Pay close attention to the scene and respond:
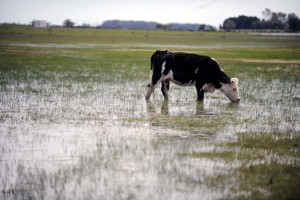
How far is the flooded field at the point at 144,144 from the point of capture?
804 cm

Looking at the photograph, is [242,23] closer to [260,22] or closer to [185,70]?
[260,22]

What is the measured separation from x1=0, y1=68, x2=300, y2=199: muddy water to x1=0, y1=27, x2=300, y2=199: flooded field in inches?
0.8

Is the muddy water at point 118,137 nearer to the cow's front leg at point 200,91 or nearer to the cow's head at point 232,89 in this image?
the cow's head at point 232,89

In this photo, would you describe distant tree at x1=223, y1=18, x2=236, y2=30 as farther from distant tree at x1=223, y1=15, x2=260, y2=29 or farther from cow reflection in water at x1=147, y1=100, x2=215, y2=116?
cow reflection in water at x1=147, y1=100, x2=215, y2=116

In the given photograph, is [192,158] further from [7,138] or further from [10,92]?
[10,92]

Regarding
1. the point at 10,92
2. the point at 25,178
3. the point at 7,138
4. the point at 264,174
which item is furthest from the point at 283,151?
the point at 10,92

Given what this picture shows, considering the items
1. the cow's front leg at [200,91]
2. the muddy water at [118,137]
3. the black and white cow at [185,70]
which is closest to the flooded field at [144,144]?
the muddy water at [118,137]

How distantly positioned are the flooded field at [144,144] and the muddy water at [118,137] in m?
0.02

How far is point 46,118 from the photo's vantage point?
1381 cm

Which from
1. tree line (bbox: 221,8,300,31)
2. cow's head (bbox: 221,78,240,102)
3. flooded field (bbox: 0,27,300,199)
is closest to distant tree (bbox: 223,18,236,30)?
tree line (bbox: 221,8,300,31)

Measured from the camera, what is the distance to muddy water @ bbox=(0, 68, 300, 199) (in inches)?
317

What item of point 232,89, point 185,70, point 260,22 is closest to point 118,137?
point 185,70

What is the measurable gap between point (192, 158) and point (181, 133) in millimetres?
2392

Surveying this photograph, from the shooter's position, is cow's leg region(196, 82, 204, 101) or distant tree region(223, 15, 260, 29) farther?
distant tree region(223, 15, 260, 29)
